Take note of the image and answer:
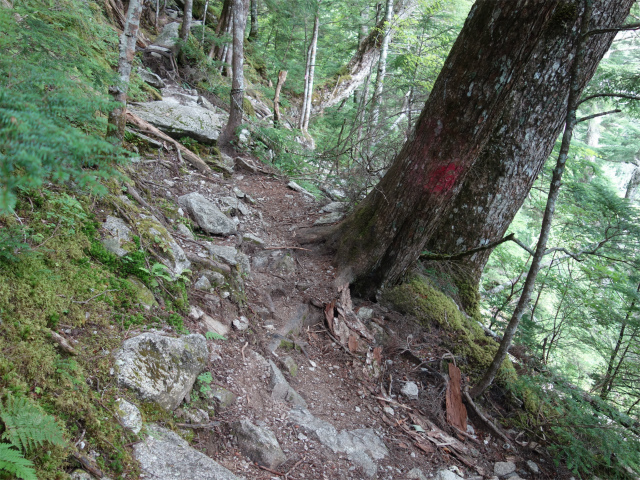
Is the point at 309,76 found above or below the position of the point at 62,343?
above

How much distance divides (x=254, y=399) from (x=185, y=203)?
2.95 metres

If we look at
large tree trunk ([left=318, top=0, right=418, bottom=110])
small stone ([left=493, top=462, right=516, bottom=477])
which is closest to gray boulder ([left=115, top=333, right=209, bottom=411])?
small stone ([left=493, top=462, right=516, bottom=477])

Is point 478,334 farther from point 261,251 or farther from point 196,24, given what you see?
point 196,24

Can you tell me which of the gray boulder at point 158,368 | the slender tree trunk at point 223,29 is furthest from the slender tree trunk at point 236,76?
the gray boulder at point 158,368

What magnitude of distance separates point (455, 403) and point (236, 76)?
23.1 ft

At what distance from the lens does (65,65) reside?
248 cm

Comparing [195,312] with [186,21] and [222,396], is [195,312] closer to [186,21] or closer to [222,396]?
[222,396]

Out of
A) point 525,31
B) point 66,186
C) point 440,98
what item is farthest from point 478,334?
point 66,186

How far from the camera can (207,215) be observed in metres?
5.08

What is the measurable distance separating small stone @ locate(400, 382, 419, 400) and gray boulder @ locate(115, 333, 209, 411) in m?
2.36

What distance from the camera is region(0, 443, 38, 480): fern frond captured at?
4.67 ft

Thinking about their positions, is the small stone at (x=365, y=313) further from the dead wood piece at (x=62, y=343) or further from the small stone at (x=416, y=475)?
the dead wood piece at (x=62, y=343)

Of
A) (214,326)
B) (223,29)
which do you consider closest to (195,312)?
(214,326)

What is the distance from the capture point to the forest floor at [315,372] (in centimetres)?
304
